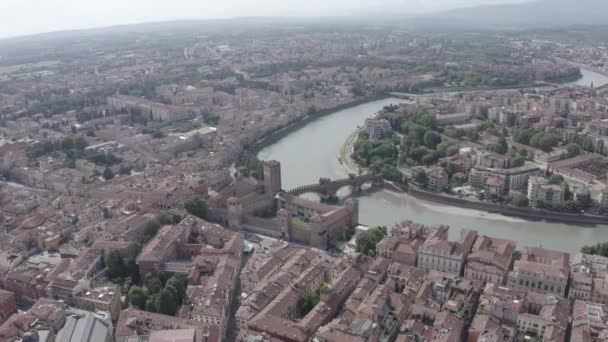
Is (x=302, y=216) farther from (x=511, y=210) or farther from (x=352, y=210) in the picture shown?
(x=511, y=210)

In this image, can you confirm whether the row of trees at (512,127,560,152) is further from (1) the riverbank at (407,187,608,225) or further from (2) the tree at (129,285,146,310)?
(2) the tree at (129,285,146,310)

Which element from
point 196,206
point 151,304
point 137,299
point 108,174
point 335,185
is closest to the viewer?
point 151,304

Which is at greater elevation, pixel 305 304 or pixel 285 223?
pixel 285 223

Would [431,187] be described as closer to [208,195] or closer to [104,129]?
[208,195]

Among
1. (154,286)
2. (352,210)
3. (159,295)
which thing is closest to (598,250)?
(352,210)

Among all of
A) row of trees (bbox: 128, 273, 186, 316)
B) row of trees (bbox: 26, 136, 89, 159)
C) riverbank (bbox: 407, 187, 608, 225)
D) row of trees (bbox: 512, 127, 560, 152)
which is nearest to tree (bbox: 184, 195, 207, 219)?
row of trees (bbox: 128, 273, 186, 316)

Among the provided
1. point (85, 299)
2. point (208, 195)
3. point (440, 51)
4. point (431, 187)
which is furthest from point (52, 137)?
point (440, 51)
